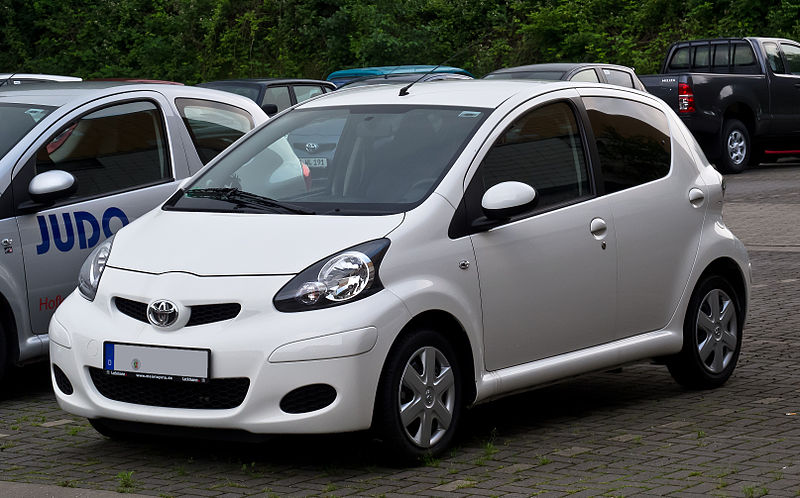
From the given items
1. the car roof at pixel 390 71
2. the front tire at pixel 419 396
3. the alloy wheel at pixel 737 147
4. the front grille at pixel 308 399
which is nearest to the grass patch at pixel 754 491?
the front tire at pixel 419 396

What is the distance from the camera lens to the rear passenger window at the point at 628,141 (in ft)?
23.4

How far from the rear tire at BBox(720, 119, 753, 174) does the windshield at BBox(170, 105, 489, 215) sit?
16327mm

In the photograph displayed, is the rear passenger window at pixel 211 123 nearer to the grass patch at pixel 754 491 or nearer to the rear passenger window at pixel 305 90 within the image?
the grass patch at pixel 754 491

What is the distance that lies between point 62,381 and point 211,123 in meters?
3.07

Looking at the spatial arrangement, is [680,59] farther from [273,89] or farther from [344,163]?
[344,163]

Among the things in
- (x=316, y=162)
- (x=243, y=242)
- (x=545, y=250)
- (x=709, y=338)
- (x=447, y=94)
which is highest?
(x=447, y=94)

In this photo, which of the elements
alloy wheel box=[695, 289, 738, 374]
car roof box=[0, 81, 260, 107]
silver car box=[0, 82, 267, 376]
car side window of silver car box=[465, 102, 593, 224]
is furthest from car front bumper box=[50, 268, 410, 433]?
car roof box=[0, 81, 260, 107]

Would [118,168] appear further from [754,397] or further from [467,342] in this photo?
[754,397]

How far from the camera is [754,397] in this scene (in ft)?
24.2

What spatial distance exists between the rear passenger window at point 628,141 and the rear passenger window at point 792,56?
54.9 ft

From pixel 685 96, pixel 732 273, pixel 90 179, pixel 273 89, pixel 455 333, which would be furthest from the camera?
pixel 685 96

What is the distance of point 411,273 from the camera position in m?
5.90

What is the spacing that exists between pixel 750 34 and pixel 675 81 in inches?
324

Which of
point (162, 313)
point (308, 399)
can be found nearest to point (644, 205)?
point (308, 399)
